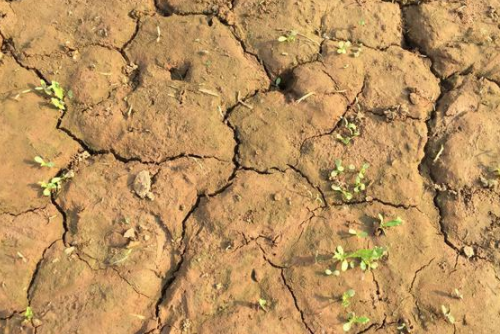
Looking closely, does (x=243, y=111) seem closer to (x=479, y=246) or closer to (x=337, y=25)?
(x=337, y=25)

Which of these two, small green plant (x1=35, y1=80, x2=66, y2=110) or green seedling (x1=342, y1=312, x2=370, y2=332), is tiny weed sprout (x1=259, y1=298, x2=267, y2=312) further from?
small green plant (x1=35, y1=80, x2=66, y2=110)

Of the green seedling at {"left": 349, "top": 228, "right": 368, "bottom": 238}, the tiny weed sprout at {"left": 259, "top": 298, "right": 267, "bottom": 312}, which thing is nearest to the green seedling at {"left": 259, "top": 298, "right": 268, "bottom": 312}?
the tiny weed sprout at {"left": 259, "top": 298, "right": 267, "bottom": 312}

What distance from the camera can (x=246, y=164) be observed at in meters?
2.99

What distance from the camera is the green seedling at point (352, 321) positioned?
2.58 meters

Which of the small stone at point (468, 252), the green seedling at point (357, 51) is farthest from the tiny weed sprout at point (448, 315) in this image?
the green seedling at point (357, 51)

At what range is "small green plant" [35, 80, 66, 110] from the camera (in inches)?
122

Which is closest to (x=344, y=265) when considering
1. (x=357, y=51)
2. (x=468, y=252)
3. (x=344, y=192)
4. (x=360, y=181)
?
(x=344, y=192)

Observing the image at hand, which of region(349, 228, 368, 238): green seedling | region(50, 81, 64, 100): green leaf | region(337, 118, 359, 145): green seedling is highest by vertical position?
region(50, 81, 64, 100): green leaf

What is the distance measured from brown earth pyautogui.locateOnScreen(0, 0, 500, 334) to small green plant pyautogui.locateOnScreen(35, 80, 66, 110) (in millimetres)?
44

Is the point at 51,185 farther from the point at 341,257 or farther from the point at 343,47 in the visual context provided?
the point at 343,47

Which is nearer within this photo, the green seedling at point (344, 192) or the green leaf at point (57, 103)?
the green seedling at point (344, 192)

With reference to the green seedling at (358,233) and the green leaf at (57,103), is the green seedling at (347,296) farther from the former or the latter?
the green leaf at (57,103)

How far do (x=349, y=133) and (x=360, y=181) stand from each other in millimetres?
377

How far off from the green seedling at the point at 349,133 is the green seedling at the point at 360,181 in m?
0.22
